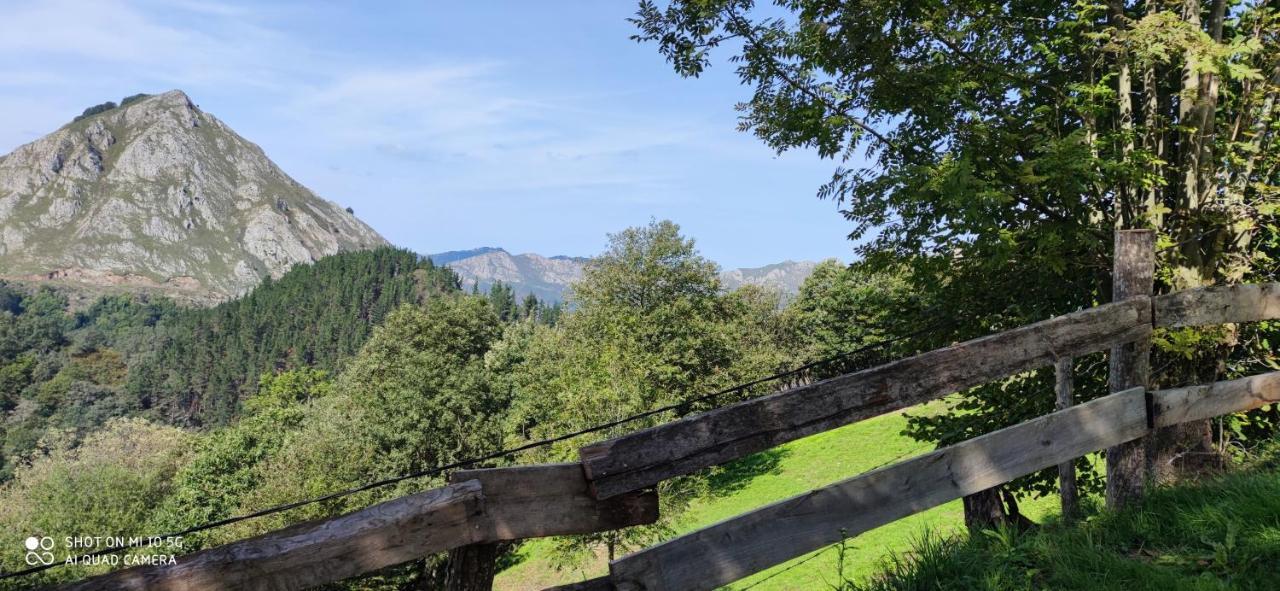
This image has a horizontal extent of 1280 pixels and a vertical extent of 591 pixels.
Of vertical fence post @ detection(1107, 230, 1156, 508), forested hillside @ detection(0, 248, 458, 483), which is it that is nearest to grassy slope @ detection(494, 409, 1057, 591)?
vertical fence post @ detection(1107, 230, 1156, 508)

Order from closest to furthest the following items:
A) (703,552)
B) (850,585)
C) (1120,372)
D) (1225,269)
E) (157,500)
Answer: (703,552) → (850,585) → (1120,372) → (1225,269) → (157,500)

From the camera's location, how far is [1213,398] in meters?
5.40

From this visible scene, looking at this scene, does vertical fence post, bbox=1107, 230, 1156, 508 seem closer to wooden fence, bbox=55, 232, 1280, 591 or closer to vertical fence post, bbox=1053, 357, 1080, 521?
wooden fence, bbox=55, 232, 1280, 591

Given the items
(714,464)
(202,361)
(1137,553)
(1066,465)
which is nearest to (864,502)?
(714,464)

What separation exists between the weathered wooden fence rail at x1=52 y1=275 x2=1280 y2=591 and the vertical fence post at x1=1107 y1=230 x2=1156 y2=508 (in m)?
0.22

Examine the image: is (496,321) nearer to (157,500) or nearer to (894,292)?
(157,500)

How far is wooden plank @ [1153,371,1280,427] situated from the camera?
5.19 meters

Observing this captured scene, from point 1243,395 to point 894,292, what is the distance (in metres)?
5.38

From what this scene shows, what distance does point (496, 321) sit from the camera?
207 ft

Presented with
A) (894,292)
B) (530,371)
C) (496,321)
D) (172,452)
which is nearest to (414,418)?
(530,371)

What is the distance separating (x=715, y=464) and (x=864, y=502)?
36.0 inches

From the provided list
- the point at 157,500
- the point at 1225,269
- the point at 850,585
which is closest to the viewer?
the point at 850,585

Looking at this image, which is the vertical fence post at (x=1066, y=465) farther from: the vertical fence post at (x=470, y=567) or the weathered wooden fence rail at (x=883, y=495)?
the vertical fence post at (x=470, y=567)

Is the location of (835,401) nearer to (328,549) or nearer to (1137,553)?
(1137,553)
